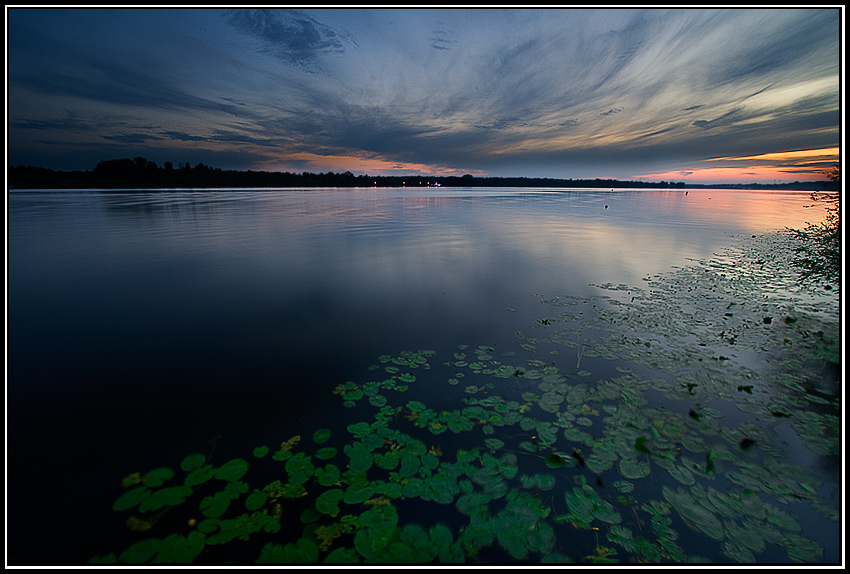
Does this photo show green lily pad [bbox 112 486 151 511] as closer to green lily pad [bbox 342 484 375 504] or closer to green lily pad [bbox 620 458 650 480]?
green lily pad [bbox 342 484 375 504]

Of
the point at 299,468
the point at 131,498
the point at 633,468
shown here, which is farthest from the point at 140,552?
the point at 633,468

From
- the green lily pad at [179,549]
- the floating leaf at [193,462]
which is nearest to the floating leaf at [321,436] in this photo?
the floating leaf at [193,462]

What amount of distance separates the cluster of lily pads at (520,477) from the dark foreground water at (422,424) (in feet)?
0.08

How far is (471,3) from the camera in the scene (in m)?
5.33

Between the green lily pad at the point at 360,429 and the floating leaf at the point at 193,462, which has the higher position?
the green lily pad at the point at 360,429

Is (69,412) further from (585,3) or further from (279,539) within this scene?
(585,3)

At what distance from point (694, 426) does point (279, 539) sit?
214 inches

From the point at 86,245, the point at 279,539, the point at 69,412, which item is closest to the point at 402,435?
the point at 279,539

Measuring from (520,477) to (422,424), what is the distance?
144 centimetres

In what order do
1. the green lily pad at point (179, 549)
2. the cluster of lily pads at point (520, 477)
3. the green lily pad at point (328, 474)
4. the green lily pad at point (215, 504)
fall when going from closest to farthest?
the green lily pad at point (179, 549), the cluster of lily pads at point (520, 477), the green lily pad at point (215, 504), the green lily pad at point (328, 474)

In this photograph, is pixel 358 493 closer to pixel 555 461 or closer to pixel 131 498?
pixel 555 461

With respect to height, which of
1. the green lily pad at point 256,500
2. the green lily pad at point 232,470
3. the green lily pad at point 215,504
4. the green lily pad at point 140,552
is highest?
the green lily pad at point 256,500

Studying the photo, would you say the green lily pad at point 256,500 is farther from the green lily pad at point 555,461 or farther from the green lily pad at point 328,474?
the green lily pad at point 555,461

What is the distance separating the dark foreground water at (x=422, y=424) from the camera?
309cm
